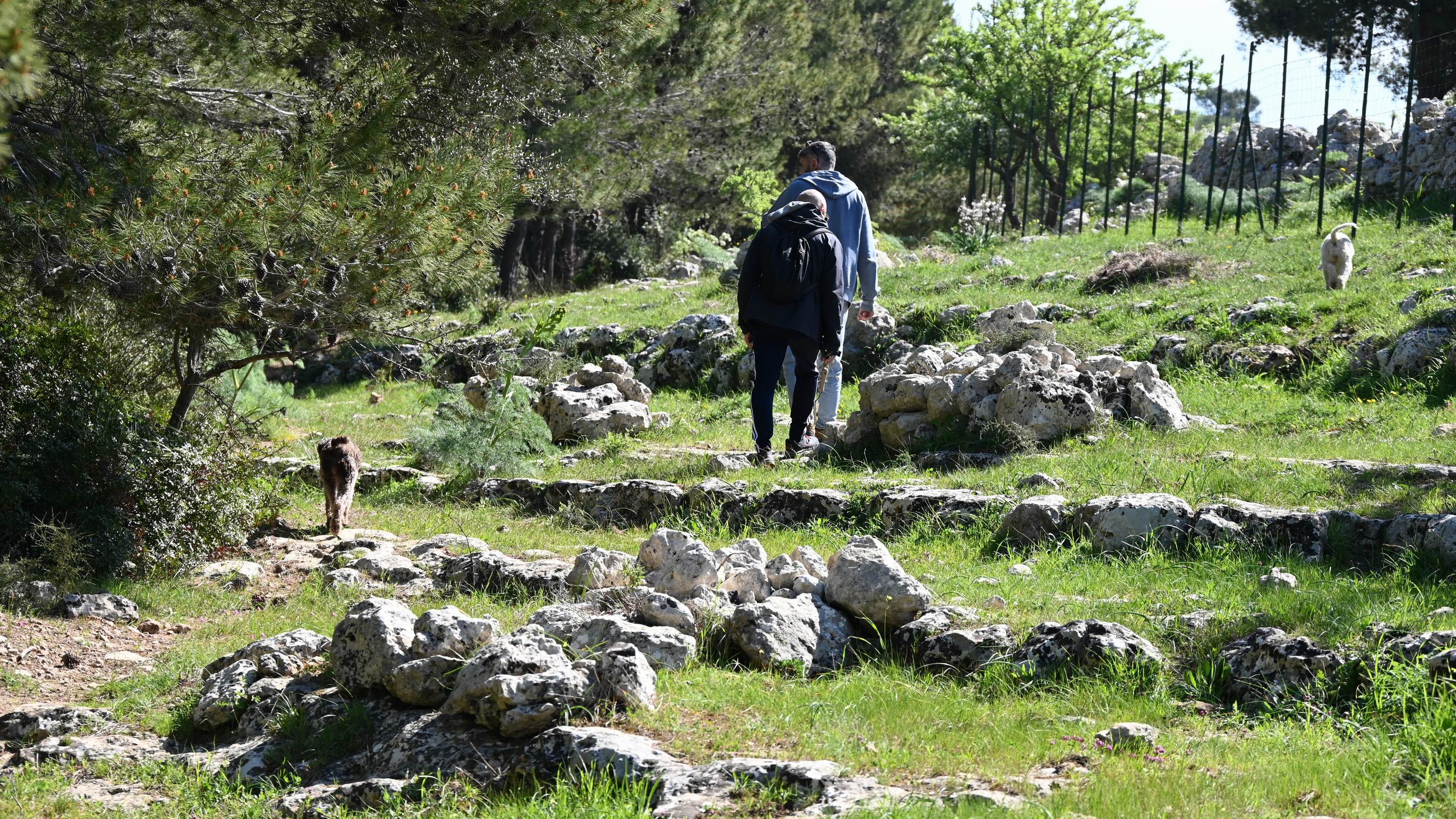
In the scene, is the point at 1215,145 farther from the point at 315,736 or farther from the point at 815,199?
the point at 315,736

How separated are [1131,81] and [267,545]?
942 inches

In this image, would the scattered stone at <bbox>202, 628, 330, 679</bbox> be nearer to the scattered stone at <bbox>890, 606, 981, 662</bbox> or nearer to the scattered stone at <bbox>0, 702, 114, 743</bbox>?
the scattered stone at <bbox>0, 702, 114, 743</bbox>

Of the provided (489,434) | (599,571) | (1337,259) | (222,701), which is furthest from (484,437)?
(1337,259)

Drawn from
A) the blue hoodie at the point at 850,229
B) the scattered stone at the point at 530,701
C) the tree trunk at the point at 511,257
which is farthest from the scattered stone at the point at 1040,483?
the tree trunk at the point at 511,257

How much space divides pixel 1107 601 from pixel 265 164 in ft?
16.7

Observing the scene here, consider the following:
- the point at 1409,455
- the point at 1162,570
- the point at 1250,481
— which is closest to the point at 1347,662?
the point at 1162,570

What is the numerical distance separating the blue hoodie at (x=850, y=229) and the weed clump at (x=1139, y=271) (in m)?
4.65

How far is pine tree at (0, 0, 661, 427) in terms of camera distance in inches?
263

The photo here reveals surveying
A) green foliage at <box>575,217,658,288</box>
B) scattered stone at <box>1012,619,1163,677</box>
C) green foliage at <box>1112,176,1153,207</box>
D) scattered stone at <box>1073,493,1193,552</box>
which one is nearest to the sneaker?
Result: scattered stone at <box>1073,493,1193,552</box>

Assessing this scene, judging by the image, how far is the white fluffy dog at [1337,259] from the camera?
11.1 metres

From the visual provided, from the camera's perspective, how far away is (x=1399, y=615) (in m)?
4.84

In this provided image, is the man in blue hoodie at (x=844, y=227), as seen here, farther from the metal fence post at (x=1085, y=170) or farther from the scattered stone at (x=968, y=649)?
the metal fence post at (x=1085, y=170)

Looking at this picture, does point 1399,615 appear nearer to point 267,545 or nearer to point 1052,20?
point 267,545

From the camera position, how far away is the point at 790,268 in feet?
26.8
